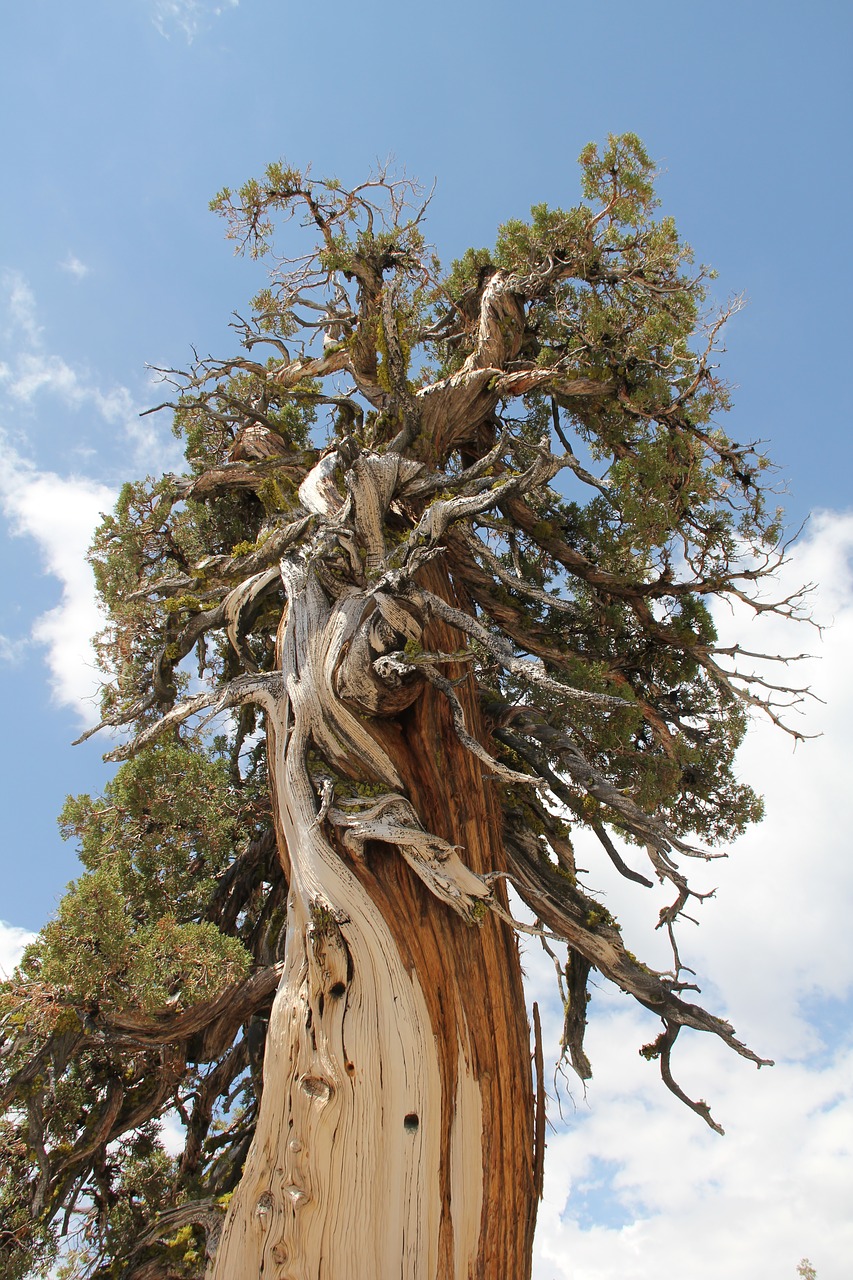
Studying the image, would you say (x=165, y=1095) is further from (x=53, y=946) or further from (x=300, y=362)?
(x=300, y=362)

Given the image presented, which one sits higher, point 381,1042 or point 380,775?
point 380,775

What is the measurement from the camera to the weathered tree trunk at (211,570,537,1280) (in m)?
3.52

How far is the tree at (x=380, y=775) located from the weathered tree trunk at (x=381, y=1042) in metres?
0.02

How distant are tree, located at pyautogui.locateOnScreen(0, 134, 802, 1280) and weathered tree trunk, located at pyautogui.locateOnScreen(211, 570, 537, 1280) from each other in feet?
0.05

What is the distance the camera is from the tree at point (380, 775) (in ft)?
12.6

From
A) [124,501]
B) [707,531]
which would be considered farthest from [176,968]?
[707,531]

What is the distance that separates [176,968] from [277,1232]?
47.3 inches

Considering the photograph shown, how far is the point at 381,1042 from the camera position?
12.6ft

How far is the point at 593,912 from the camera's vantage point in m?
5.11

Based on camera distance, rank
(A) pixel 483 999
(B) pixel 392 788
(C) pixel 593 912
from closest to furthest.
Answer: (A) pixel 483 999 → (B) pixel 392 788 → (C) pixel 593 912

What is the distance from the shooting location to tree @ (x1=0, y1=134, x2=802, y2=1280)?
12.6 feet

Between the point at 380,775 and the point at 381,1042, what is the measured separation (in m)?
1.33

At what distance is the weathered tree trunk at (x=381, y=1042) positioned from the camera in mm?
3523

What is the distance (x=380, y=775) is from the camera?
461 centimetres
